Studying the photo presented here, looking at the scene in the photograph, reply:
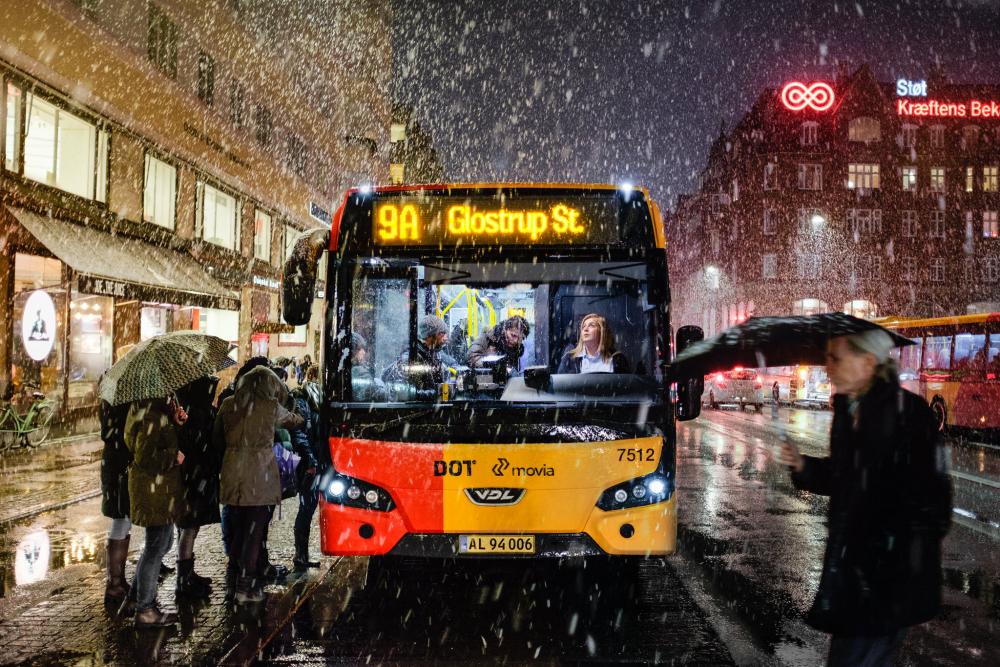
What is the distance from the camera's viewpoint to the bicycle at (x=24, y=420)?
15.2m

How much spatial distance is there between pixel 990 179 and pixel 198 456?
6646cm

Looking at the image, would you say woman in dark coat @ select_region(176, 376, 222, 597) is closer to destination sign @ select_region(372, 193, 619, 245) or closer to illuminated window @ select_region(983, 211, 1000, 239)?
destination sign @ select_region(372, 193, 619, 245)

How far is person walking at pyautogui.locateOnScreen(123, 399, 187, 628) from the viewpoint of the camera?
5406 millimetres

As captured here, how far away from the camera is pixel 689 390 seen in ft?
20.8

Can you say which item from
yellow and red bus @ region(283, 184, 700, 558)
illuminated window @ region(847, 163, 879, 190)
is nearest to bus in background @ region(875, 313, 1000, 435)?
yellow and red bus @ region(283, 184, 700, 558)

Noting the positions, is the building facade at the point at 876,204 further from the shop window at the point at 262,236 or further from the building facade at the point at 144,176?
the shop window at the point at 262,236

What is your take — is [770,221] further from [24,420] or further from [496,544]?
[496,544]

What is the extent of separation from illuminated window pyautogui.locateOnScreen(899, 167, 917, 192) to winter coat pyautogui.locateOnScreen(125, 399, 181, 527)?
6337 centimetres

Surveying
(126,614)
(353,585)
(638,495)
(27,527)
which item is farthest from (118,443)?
(27,527)

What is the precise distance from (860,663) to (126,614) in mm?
4770

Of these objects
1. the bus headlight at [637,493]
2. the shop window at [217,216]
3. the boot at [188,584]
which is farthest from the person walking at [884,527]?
the shop window at [217,216]

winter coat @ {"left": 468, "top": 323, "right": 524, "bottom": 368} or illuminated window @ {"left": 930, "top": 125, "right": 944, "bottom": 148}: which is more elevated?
illuminated window @ {"left": 930, "top": 125, "right": 944, "bottom": 148}

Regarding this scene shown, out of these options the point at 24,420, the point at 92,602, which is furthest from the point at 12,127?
the point at 92,602

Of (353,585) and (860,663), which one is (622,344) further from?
(860,663)
